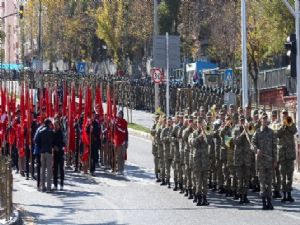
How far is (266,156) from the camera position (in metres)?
18.9

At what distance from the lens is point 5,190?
1641cm

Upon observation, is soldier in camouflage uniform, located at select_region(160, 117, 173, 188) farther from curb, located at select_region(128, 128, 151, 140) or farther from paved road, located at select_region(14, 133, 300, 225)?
curb, located at select_region(128, 128, 151, 140)

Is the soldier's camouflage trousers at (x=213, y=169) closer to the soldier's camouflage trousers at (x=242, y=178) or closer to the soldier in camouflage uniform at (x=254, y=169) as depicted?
the soldier in camouflage uniform at (x=254, y=169)

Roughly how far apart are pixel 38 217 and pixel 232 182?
4669mm

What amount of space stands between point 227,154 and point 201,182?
4.31ft

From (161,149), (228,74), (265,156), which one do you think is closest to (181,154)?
(161,149)

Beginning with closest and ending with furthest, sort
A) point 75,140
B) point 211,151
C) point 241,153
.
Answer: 1. point 241,153
2. point 211,151
3. point 75,140

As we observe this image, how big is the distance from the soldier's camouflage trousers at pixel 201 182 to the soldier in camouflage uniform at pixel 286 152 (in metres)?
1.73

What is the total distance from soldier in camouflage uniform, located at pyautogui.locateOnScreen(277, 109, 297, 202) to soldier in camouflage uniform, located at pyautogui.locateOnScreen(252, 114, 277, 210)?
3.10 feet

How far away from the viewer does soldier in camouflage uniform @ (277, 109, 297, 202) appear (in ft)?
65.5

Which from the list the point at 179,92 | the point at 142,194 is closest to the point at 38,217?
the point at 142,194

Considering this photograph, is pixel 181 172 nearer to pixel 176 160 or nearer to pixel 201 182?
pixel 176 160

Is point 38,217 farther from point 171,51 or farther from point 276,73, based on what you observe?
point 276,73

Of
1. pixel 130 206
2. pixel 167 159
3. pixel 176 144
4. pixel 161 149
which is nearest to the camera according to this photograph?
Answer: pixel 130 206
